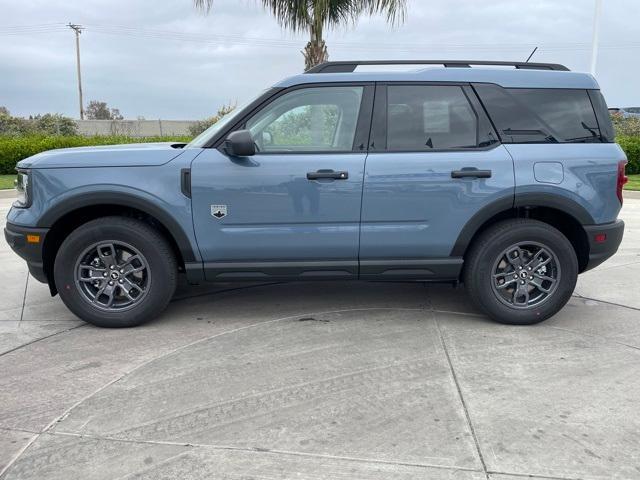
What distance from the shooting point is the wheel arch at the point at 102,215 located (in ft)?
13.3

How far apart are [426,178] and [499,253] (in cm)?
83

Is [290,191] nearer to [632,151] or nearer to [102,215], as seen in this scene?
[102,215]

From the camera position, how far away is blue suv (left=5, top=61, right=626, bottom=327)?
4086mm

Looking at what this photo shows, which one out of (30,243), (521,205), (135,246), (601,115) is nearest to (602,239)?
(521,205)

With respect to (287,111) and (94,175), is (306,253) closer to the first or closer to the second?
(287,111)

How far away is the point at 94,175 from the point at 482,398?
3063mm

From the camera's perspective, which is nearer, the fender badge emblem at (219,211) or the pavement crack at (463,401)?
the pavement crack at (463,401)

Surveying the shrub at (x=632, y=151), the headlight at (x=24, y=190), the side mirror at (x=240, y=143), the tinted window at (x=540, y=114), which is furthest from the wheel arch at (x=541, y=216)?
the shrub at (x=632, y=151)

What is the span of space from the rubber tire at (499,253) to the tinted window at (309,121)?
4.30 feet

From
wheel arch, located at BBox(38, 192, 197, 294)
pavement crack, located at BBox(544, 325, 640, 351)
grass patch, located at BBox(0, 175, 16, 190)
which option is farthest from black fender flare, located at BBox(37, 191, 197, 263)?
grass patch, located at BBox(0, 175, 16, 190)

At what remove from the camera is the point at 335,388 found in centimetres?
334

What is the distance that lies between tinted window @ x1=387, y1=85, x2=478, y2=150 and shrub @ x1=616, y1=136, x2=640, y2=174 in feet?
49.8

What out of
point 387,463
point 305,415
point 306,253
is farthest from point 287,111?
point 387,463

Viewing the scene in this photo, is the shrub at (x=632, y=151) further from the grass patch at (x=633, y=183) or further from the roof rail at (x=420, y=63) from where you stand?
the roof rail at (x=420, y=63)
